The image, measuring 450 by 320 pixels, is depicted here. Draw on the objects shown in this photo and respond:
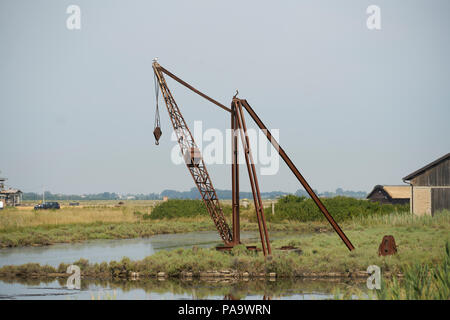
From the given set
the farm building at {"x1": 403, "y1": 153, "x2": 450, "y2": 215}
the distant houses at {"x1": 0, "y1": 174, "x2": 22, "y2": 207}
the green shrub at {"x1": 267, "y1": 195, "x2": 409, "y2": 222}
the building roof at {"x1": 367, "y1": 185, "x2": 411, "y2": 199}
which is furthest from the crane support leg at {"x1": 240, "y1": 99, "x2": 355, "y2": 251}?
the distant houses at {"x1": 0, "y1": 174, "x2": 22, "y2": 207}

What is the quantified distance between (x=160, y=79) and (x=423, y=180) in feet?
57.9

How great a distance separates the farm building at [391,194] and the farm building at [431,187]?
18407 millimetres

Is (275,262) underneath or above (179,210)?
underneath

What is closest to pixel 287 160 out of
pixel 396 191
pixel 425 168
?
pixel 425 168

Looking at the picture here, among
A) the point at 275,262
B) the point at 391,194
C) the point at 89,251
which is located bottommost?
the point at 89,251

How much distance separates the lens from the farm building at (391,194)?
51.5 m

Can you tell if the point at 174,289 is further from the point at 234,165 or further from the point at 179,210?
the point at 179,210

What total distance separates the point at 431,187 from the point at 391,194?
19175mm

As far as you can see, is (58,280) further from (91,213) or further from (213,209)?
(91,213)

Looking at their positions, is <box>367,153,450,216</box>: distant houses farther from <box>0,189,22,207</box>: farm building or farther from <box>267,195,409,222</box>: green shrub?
<box>0,189,22,207</box>: farm building

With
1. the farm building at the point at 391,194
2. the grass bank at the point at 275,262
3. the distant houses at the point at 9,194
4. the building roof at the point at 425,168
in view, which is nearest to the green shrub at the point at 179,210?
the farm building at the point at 391,194

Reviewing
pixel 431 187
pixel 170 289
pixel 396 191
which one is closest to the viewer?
pixel 170 289

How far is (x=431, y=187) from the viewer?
32938mm
